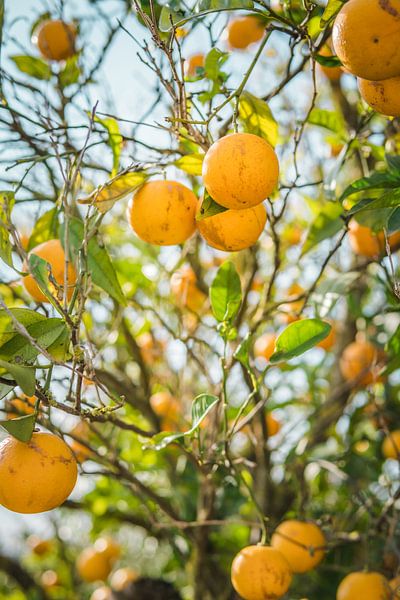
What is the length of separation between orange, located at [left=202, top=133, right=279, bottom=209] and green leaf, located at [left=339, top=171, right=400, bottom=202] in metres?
0.21

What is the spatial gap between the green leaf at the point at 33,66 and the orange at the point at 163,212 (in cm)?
59

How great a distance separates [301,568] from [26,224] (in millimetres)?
1305

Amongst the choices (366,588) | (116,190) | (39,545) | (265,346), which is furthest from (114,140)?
(39,545)

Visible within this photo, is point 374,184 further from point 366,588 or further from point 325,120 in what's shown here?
point 366,588

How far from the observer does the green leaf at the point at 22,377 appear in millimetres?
654

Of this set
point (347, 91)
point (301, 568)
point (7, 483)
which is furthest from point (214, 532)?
point (347, 91)

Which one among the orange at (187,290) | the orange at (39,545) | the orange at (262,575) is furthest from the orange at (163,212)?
the orange at (39,545)

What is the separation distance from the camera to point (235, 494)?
161 centimetres

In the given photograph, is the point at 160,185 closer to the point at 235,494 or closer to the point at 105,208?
the point at 105,208

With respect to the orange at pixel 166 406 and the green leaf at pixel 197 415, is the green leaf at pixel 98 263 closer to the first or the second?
the green leaf at pixel 197 415

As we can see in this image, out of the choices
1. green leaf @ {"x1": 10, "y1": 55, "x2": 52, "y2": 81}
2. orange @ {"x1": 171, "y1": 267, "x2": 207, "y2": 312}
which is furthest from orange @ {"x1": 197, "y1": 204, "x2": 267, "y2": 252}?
green leaf @ {"x1": 10, "y1": 55, "x2": 52, "y2": 81}

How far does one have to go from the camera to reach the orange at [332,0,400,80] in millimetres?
711

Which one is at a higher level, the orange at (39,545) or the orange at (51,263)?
the orange at (51,263)

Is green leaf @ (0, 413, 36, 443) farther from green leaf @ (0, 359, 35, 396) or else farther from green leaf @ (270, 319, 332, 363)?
green leaf @ (270, 319, 332, 363)
